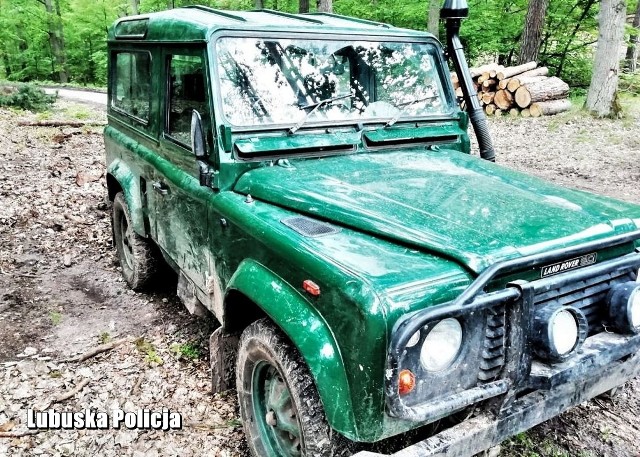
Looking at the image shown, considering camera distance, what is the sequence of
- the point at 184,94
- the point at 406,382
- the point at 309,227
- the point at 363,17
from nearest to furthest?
the point at 406,382
the point at 309,227
the point at 184,94
the point at 363,17

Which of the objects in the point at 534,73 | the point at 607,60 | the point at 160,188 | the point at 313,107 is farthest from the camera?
the point at 534,73

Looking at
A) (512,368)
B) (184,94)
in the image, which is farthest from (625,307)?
(184,94)

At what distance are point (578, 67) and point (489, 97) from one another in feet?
17.5

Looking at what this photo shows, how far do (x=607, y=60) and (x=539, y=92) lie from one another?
1.52 m

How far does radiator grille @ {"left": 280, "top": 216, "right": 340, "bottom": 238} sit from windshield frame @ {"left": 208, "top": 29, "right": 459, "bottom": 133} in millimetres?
780

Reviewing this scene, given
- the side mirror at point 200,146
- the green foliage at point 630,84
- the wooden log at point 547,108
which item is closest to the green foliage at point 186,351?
the side mirror at point 200,146

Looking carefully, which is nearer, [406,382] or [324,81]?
[406,382]

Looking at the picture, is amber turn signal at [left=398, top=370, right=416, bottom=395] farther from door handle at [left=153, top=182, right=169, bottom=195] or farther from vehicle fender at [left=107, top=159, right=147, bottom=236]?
vehicle fender at [left=107, top=159, right=147, bottom=236]

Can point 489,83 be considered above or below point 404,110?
above

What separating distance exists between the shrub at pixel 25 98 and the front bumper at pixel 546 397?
45.6 ft

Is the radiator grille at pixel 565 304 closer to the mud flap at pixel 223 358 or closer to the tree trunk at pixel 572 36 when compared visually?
the mud flap at pixel 223 358

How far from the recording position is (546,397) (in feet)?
7.62

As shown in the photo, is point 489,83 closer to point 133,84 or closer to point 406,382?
point 133,84

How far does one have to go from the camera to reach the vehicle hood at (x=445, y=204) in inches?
91.1
